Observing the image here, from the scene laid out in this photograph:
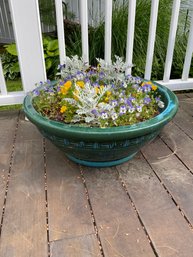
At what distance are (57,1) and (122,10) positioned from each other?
4.14ft

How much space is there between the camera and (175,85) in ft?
6.68

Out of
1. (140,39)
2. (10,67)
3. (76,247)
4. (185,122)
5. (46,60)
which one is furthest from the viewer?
(10,67)

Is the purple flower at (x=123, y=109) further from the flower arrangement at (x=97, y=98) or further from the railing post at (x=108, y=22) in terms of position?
the railing post at (x=108, y=22)

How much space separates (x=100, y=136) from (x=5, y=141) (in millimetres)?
850

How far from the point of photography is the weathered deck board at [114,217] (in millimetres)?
951

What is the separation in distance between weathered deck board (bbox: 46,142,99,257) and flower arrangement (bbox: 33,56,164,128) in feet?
1.00

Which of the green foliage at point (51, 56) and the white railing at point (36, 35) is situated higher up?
the white railing at point (36, 35)

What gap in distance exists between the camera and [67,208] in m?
1.12

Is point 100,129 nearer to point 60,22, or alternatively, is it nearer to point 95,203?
point 95,203

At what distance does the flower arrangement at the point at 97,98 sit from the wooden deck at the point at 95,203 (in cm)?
32

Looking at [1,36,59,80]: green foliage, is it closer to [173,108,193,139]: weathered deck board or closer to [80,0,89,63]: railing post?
[80,0,89,63]: railing post

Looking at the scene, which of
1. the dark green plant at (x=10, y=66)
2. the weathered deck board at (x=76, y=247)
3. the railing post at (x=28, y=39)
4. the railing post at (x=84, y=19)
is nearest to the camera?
the weathered deck board at (x=76, y=247)

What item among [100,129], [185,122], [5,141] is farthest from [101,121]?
[185,122]

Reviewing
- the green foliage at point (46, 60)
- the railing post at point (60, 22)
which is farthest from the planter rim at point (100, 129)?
the green foliage at point (46, 60)
